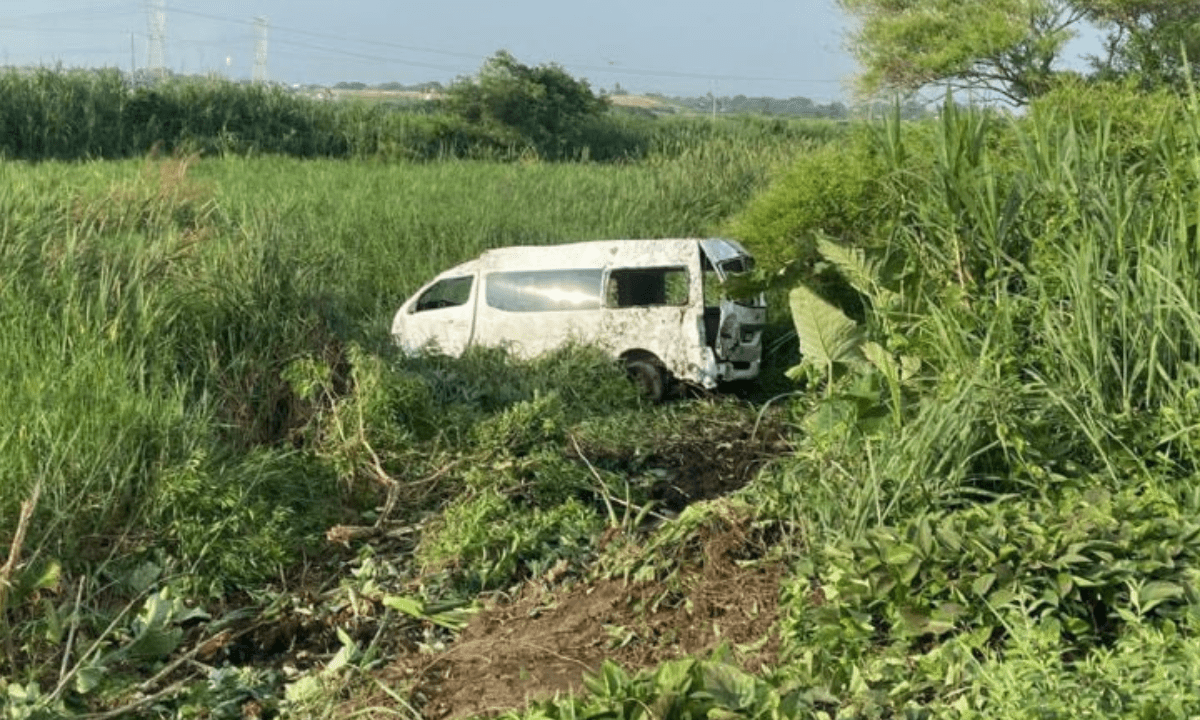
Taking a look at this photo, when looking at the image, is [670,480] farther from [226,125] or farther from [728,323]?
[226,125]

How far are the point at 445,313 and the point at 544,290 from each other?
1142 mm

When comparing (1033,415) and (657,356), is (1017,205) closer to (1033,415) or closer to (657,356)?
(1033,415)

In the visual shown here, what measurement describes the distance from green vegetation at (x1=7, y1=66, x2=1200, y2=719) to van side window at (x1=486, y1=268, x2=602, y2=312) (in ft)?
14.0

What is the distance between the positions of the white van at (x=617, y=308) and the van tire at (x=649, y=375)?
1cm

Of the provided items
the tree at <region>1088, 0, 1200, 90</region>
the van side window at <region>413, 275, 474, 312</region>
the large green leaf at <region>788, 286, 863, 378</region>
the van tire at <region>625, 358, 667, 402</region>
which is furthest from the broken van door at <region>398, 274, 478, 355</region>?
the tree at <region>1088, 0, 1200, 90</region>

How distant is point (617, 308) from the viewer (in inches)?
519

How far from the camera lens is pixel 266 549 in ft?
19.5

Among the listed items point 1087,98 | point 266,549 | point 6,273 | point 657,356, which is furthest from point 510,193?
point 266,549

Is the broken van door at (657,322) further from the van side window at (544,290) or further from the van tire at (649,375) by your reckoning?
the van side window at (544,290)

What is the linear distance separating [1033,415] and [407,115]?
33097mm

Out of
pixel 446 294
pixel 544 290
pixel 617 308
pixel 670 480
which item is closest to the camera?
pixel 670 480

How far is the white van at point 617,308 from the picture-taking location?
42.3 feet

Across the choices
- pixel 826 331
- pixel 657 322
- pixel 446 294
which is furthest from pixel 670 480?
pixel 446 294

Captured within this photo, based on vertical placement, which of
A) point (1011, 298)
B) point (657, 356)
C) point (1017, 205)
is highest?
point (1017, 205)
